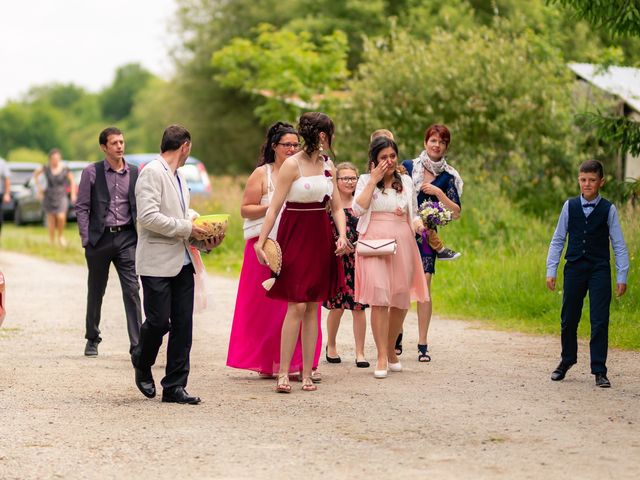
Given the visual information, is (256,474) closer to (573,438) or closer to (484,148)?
(573,438)

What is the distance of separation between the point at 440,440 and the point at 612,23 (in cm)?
639

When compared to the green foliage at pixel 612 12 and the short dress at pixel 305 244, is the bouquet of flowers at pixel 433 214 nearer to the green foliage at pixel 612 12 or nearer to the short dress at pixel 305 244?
the short dress at pixel 305 244

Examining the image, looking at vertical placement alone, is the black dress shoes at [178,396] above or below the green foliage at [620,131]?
below

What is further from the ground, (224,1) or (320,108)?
(224,1)

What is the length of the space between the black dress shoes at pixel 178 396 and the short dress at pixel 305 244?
1.08 meters

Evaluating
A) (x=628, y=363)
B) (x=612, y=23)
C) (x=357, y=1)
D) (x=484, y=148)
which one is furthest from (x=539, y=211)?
(x=357, y=1)

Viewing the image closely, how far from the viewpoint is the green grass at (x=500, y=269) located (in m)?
13.5

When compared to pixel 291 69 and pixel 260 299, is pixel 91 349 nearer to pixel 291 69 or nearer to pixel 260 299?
pixel 260 299

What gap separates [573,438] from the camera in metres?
7.46

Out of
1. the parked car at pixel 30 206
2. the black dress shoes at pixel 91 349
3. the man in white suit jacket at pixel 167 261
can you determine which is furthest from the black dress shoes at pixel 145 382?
the parked car at pixel 30 206

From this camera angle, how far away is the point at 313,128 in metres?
9.41

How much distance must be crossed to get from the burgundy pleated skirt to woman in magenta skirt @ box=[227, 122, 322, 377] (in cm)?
50

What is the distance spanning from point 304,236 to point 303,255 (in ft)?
0.45

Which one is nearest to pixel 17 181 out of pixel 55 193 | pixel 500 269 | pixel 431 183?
pixel 55 193
